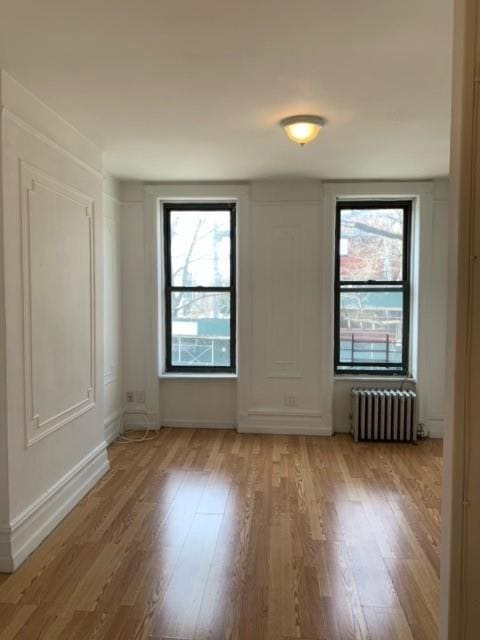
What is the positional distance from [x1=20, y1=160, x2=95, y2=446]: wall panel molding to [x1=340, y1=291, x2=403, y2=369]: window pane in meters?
2.65

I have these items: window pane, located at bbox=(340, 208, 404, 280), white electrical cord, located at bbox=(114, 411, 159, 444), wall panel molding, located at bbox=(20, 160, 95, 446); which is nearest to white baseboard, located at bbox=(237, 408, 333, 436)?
white electrical cord, located at bbox=(114, 411, 159, 444)

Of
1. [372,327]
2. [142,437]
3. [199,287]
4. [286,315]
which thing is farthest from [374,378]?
[142,437]

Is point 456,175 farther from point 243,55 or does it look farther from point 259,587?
point 259,587

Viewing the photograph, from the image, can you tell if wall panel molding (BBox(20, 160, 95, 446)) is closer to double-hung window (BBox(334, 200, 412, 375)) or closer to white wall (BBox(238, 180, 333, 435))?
white wall (BBox(238, 180, 333, 435))

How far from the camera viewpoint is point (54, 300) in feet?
9.23

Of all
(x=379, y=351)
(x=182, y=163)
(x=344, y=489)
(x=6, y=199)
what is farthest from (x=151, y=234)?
(x=344, y=489)

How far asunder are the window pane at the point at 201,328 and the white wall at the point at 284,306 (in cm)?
26

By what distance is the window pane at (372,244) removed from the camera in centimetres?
468

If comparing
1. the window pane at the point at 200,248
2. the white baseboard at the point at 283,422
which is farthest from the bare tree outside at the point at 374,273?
the window pane at the point at 200,248

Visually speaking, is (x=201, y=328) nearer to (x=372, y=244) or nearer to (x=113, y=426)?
(x=113, y=426)

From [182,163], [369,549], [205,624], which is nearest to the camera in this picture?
[205,624]

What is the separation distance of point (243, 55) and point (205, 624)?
262cm

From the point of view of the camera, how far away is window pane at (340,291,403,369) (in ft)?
15.4

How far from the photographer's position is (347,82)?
2.35 m
